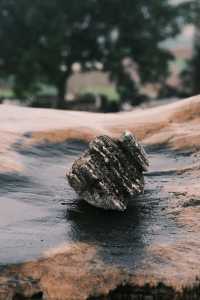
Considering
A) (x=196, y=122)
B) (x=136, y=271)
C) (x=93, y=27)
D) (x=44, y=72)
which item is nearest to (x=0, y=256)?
(x=136, y=271)

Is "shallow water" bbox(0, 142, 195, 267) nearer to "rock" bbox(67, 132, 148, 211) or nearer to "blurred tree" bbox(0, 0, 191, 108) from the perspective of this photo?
"rock" bbox(67, 132, 148, 211)

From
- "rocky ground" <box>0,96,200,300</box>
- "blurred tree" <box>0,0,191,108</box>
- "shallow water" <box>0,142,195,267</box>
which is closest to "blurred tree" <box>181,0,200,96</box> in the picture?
"blurred tree" <box>0,0,191,108</box>

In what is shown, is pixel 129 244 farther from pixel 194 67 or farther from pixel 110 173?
pixel 194 67

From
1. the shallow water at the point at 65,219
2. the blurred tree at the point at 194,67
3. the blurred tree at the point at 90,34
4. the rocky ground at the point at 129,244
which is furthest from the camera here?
the blurred tree at the point at 194,67

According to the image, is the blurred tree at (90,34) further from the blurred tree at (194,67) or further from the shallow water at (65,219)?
the shallow water at (65,219)

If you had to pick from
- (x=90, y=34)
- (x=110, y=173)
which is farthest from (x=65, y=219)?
(x=90, y=34)

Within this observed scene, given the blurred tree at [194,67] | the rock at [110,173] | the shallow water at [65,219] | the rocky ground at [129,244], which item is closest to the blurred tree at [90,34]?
the blurred tree at [194,67]
